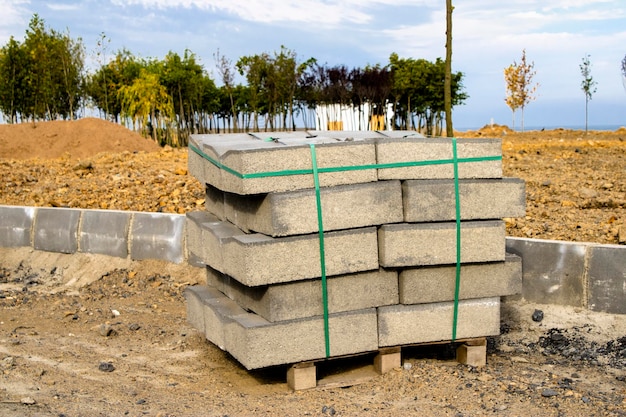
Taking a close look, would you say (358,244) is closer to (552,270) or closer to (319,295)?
(319,295)

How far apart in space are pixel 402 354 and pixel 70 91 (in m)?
31.9

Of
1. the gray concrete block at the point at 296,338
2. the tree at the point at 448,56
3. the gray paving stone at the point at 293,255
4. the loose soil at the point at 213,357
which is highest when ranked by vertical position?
the tree at the point at 448,56

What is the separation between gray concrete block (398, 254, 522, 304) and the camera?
186 inches

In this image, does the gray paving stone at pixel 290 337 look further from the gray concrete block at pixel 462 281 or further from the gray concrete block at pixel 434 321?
the gray concrete block at pixel 462 281

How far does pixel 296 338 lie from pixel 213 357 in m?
1.27

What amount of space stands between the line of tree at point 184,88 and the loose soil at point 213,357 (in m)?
24.9

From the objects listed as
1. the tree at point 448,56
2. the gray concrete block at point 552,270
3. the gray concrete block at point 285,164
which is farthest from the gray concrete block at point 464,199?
the tree at point 448,56

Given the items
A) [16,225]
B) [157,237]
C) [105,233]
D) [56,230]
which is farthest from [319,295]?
[16,225]

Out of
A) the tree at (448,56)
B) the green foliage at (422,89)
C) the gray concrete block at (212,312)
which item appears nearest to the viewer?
the gray concrete block at (212,312)

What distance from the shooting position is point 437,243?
4656 mm

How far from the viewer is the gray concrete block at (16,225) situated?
8820 mm

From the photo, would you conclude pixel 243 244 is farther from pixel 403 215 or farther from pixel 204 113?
pixel 204 113

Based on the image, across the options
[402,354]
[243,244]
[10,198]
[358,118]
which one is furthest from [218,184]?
[358,118]

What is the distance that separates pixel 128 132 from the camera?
84.8 ft
